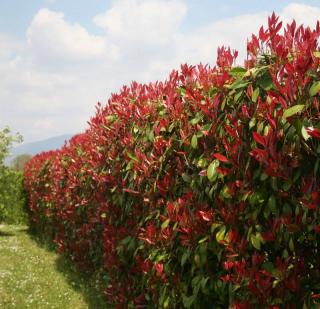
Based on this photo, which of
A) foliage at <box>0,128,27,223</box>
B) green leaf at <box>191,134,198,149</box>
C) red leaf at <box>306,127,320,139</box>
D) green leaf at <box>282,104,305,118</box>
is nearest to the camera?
red leaf at <box>306,127,320,139</box>

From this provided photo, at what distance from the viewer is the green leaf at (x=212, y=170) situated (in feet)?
9.95

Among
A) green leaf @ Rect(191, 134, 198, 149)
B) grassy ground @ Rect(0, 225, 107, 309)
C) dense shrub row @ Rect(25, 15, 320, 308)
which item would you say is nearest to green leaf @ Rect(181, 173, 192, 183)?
dense shrub row @ Rect(25, 15, 320, 308)

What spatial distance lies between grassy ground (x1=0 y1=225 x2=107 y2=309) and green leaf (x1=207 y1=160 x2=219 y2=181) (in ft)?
13.7

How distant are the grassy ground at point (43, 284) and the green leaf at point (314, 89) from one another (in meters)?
5.13

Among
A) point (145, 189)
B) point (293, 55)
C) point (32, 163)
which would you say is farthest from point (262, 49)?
point (32, 163)

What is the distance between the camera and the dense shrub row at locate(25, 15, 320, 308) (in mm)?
2477

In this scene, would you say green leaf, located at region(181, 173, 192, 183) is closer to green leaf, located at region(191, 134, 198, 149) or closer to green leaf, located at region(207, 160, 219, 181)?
green leaf, located at region(191, 134, 198, 149)

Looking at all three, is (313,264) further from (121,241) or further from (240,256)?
(121,241)

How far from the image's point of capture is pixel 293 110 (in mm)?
2348

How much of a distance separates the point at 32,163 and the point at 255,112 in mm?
14202

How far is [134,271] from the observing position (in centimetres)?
500

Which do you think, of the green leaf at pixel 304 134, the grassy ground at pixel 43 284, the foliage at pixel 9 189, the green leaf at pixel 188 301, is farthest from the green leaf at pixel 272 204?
the foliage at pixel 9 189

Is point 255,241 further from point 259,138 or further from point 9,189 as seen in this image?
point 9,189

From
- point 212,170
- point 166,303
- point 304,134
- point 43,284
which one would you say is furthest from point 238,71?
point 43,284
